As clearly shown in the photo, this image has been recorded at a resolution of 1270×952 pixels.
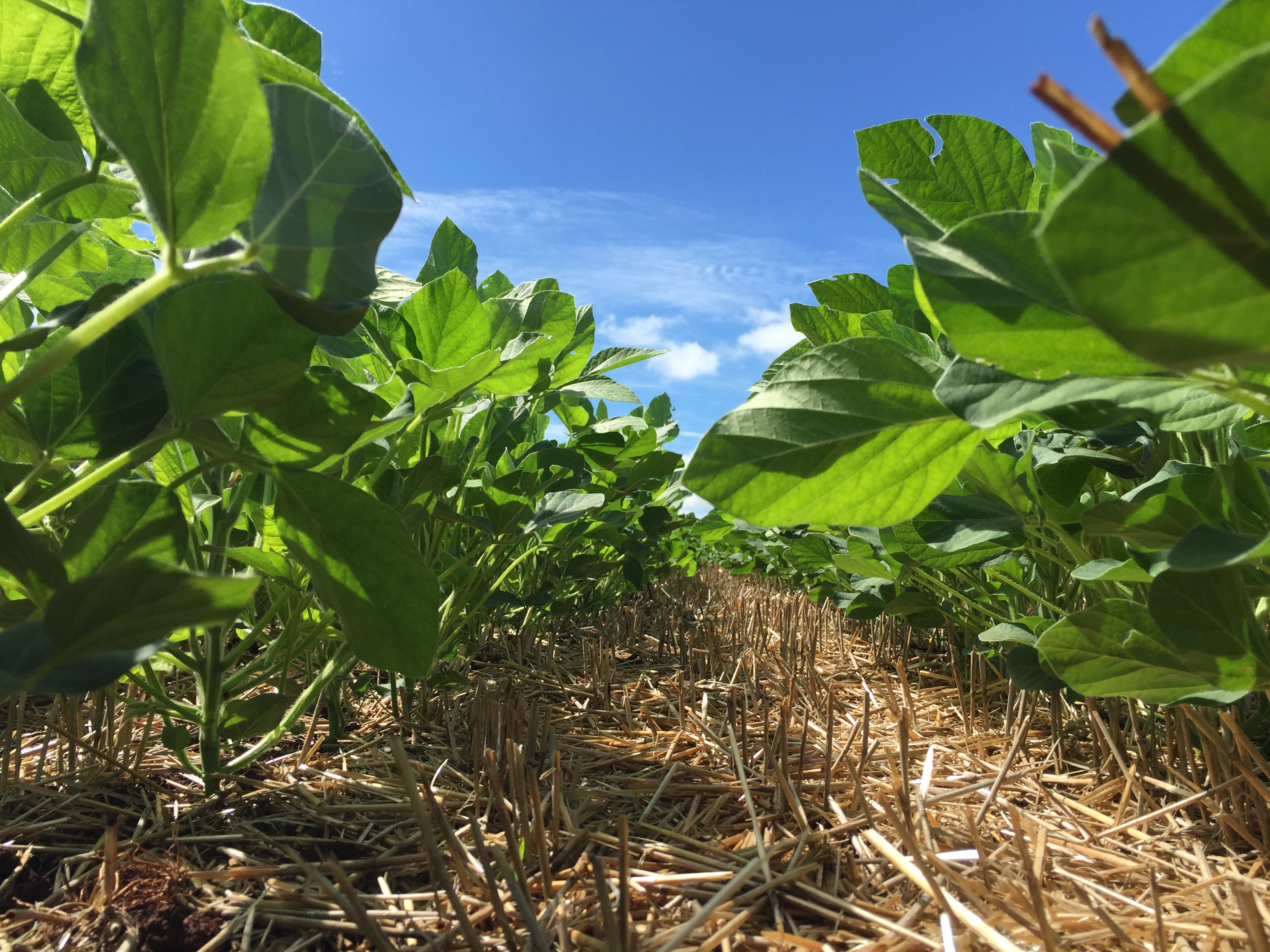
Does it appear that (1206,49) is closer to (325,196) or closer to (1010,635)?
(325,196)

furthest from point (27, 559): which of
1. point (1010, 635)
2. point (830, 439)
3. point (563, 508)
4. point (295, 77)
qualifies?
point (1010, 635)

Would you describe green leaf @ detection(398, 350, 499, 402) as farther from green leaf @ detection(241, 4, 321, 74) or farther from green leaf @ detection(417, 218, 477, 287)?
green leaf @ detection(417, 218, 477, 287)

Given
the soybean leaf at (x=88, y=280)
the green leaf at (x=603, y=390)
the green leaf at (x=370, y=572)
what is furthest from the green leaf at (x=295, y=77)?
the green leaf at (x=603, y=390)

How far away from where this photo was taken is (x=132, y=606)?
1.16 ft

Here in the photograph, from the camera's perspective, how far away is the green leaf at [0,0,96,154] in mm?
532

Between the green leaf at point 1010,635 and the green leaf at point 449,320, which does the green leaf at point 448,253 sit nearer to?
the green leaf at point 449,320

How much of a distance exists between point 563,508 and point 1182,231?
Answer: 1.01 meters

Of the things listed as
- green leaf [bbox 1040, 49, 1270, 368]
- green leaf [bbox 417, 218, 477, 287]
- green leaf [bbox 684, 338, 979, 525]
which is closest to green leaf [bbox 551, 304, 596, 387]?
green leaf [bbox 417, 218, 477, 287]

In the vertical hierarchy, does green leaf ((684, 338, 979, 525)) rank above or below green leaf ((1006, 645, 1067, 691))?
above

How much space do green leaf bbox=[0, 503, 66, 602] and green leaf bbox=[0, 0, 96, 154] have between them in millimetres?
354

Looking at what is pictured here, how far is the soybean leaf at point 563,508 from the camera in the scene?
1143mm

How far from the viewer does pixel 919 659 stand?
203 cm

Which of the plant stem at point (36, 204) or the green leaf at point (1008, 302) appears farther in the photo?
the plant stem at point (36, 204)

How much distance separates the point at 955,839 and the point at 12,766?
3.89 ft
